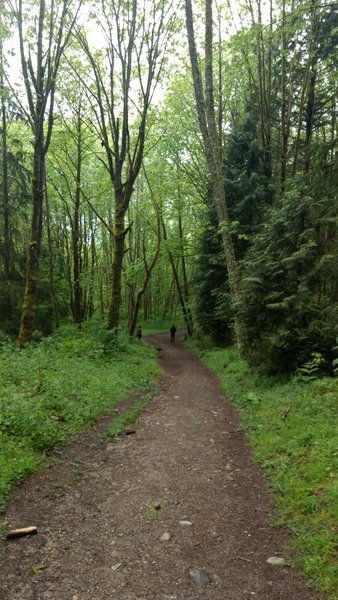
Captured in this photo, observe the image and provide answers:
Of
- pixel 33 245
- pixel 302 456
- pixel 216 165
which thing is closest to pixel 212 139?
pixel 216 165

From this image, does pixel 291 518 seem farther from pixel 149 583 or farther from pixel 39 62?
pixel 39 62

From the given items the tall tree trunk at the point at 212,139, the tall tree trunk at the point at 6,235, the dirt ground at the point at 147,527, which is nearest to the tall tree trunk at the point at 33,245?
the tall tree trunk at the point at 6,235

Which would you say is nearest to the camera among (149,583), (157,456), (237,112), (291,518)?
(149,583)

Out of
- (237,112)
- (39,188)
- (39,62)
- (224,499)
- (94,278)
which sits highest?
(237,112)

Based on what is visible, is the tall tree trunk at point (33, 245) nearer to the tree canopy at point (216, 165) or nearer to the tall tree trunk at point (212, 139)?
the tree canopy at point (216, 165)

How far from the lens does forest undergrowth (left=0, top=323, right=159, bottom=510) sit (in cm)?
560

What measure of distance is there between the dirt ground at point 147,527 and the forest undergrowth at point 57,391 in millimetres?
363

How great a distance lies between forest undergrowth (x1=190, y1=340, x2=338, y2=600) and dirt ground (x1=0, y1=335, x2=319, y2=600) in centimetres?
19

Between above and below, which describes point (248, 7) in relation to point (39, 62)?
above

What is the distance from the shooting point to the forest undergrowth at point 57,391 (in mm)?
5598

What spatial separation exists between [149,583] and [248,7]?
1934 cm

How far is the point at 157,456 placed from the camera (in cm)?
643

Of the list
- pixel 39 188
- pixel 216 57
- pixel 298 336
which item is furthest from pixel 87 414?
pixel 216 57

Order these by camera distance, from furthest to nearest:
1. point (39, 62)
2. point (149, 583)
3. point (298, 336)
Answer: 1. point (39, 62)
2. point (298, 336)
3. point (149, 583)
